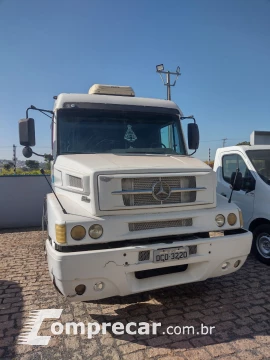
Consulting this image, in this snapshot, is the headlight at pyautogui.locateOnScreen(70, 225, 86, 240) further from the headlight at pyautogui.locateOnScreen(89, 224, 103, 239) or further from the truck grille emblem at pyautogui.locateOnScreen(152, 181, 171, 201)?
the truck grille emblem at pyautogui.locateOnScreen(152, 181, 171, 201)

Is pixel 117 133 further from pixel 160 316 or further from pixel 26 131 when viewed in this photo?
pixel 160 316

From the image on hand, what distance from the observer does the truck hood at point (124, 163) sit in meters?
3.37

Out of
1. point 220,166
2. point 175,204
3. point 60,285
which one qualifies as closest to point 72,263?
point 60,285

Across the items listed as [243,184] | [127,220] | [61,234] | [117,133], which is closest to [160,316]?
[127,220]

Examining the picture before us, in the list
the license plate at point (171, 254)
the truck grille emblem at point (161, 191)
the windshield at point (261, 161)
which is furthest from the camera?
the windshield at point (261, 161)

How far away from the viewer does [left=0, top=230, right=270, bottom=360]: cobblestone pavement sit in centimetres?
285

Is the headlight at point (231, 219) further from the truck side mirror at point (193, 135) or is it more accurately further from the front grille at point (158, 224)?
the truck side mirror at point (193, 135)

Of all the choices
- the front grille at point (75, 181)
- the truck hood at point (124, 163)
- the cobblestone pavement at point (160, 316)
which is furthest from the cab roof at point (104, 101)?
the cobblestone pavement at point (160, 316)

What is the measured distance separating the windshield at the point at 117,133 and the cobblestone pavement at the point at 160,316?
2.20 meters

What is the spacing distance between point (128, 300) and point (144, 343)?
957mm

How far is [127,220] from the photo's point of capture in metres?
3.17

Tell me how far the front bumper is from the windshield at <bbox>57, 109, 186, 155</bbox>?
168 cm

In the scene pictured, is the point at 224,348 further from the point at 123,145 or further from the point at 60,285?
the point at 123,145

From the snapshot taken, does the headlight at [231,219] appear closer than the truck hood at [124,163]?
No
